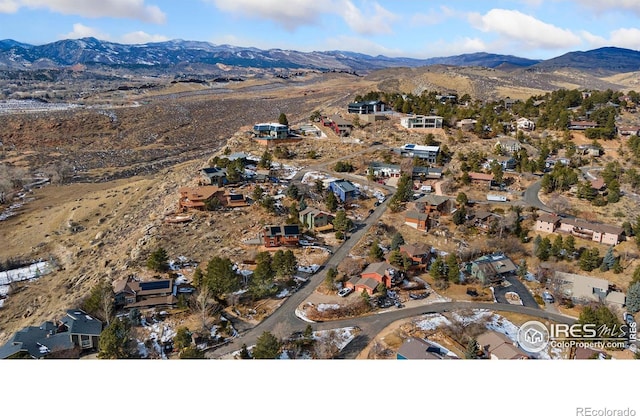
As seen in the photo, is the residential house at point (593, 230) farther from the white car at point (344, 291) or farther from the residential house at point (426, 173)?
the white car at point (344, 291)

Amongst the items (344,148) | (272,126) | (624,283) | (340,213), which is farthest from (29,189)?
(624,283)

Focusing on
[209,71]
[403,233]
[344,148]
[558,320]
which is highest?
[209,71]

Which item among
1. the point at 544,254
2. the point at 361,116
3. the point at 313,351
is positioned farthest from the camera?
the point at 361,116

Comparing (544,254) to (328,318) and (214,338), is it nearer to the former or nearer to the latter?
(328,318)

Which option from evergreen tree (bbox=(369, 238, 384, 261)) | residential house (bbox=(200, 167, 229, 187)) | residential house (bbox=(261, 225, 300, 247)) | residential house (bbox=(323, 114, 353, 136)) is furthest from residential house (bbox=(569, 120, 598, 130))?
residential house (bbox=(200, 167, 229, 187))

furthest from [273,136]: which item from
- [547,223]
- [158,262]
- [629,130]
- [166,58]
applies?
[166,58]

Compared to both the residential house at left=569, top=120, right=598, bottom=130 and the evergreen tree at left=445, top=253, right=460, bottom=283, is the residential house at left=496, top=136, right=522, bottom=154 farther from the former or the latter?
the evergreen tree at left=445, top=253, right=460, bottom=283

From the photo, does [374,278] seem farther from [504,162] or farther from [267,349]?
[504,162]
